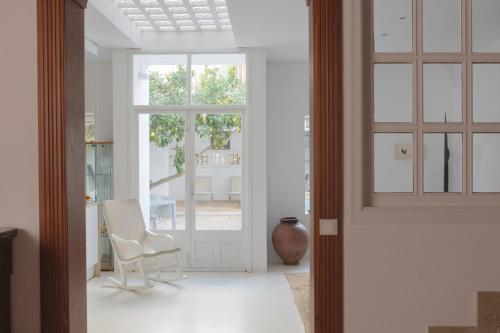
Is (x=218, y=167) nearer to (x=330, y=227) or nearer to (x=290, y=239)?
(x=290, y=239)

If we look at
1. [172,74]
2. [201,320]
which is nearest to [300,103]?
[172,74]

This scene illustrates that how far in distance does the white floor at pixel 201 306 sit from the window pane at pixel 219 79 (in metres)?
2.35

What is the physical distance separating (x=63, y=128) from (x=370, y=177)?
4.85 feet

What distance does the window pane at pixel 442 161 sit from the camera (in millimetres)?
2486

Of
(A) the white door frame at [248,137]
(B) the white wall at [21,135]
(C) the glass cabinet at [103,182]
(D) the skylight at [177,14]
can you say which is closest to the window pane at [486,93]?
(B) the white wall at [21,135]

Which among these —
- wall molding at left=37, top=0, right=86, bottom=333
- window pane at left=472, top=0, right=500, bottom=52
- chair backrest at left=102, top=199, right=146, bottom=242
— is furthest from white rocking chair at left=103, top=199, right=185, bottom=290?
window pane at left=472, top=0, right=500, bottom=52

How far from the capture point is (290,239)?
6996mm

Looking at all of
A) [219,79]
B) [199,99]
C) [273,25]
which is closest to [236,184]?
[199,99]

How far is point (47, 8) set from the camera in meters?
2.40

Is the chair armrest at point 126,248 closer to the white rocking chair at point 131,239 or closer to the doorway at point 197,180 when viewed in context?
the white rocking chair at point 131,239

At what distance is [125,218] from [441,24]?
4.64 metres

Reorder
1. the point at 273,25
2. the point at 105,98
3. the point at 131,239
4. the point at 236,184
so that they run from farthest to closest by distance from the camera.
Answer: the point at 105,98 → the point at 236,184 → the point at 131,239 → the point at 273,25

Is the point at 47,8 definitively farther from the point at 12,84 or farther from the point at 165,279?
the point at 165,279

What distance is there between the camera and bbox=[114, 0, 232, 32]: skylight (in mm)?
5590
